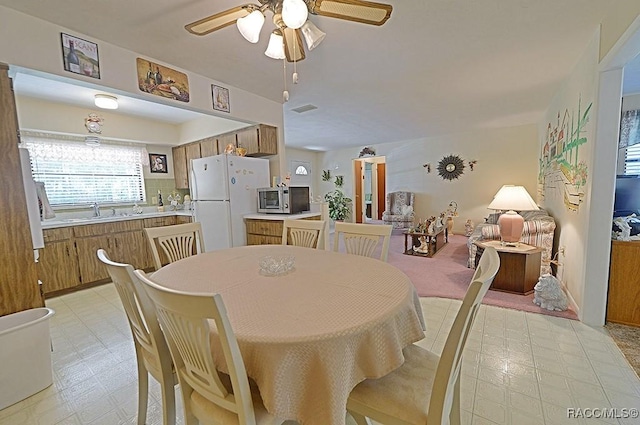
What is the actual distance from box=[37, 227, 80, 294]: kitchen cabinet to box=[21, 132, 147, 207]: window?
781mm

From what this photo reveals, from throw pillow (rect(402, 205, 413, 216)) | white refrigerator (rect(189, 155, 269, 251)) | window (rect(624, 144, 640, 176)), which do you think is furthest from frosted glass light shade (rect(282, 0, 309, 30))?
throw pillow (rect(402, 205, 413, 216))

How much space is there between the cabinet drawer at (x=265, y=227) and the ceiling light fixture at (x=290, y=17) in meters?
2.04

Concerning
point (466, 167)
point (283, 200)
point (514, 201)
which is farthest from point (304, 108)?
point (466, 167)

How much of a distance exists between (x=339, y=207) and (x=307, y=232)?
5638 mm

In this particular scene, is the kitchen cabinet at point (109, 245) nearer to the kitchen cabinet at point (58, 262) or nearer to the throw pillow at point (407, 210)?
the kitchen cabinet at point (58, 262)

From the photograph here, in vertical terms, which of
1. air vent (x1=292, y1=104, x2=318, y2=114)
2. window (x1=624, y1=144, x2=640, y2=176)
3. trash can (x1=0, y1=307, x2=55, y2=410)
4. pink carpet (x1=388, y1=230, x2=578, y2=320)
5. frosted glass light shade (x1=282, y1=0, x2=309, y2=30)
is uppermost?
air vent (x1=292, y1=104, x2=318, y2=114)

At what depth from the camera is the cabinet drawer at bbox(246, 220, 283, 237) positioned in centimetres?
334

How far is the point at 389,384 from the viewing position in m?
0.97

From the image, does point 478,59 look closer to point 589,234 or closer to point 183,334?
point 589,234

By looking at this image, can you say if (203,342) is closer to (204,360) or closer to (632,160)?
(204,360)

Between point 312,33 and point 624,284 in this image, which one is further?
point 624,284

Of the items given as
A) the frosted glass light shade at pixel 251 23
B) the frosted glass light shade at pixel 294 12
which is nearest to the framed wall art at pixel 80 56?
the frosted glass light shade at pixel 251 23

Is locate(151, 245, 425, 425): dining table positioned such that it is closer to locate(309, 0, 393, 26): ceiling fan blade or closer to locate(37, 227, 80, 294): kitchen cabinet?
locate(309, 0, 393, 26): ceiling fan blade

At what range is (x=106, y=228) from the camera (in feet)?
11.5
